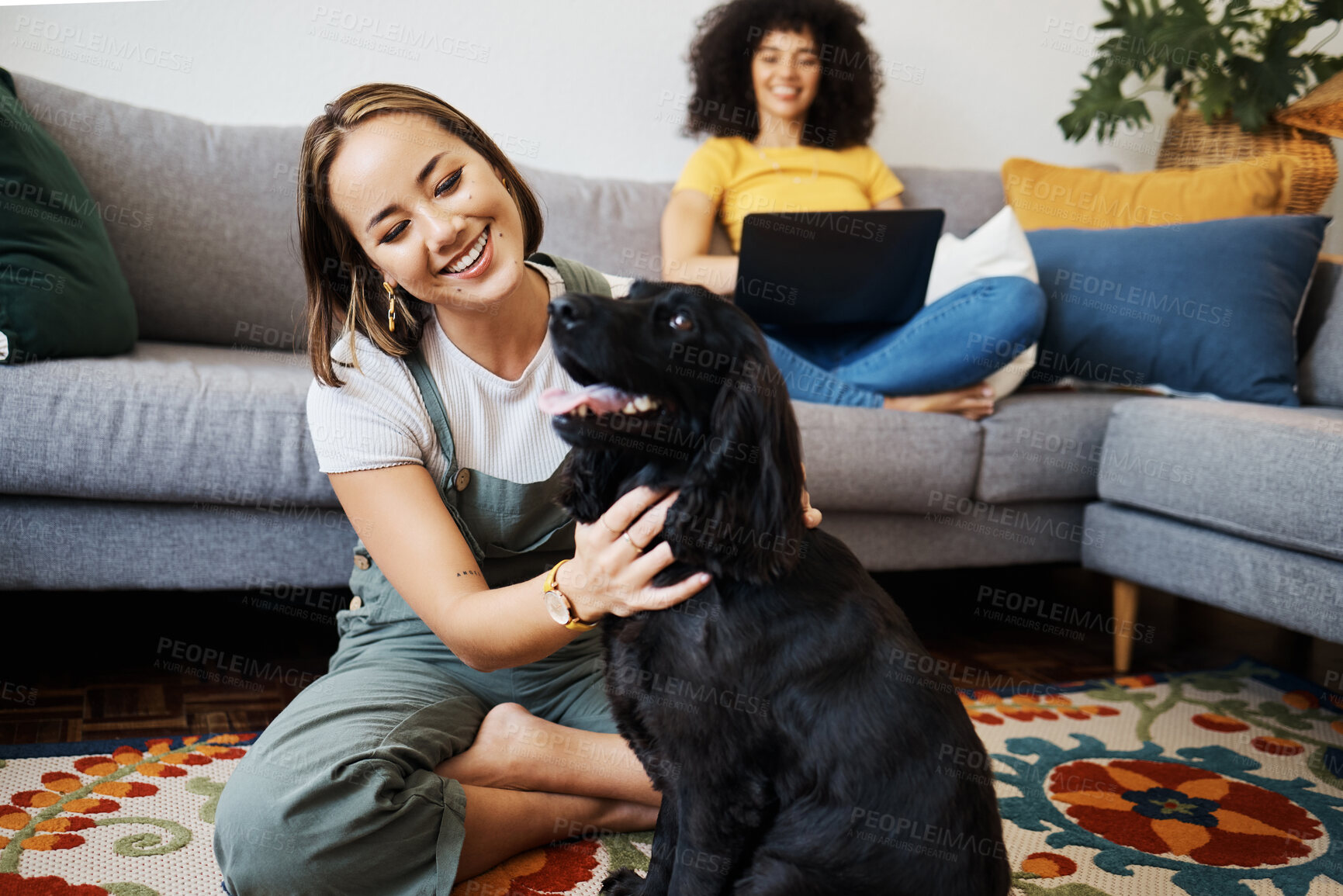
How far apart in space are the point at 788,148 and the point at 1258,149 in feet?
5.82

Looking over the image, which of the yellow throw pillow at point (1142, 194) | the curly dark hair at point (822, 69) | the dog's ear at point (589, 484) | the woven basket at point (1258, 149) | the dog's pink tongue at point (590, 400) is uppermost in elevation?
the curly dark hair at point (822, 69)

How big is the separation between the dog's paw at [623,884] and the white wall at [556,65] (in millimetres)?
2488

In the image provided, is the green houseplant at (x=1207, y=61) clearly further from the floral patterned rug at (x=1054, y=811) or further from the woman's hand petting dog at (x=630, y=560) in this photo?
the woman's hand petting dog at (x=630, y=560)

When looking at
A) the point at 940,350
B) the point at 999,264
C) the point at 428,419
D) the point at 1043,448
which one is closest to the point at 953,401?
the point at 940,350

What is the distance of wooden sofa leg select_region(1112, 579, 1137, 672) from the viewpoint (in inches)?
94.5

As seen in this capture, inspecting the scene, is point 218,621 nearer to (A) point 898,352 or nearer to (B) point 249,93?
(B) point 249,93

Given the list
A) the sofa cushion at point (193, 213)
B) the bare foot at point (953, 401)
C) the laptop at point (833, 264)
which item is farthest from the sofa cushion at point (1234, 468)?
the sofa cushion at point (193, 213)

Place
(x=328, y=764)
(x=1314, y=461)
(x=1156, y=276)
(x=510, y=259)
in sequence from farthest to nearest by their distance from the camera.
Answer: (x=1156, y=276), (x=1314, y=461), (x=510, y=259), (x=328, y=764)

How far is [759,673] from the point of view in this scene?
1027mm

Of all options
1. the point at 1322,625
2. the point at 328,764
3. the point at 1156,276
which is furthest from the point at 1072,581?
the point at 328,764

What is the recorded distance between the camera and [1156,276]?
2.69 m

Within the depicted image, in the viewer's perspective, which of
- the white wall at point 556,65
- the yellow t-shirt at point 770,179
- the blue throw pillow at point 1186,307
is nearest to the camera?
the blue throw pillow at point 1186,307

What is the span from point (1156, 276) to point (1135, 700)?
1191mm

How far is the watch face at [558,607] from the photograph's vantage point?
1158 mm
